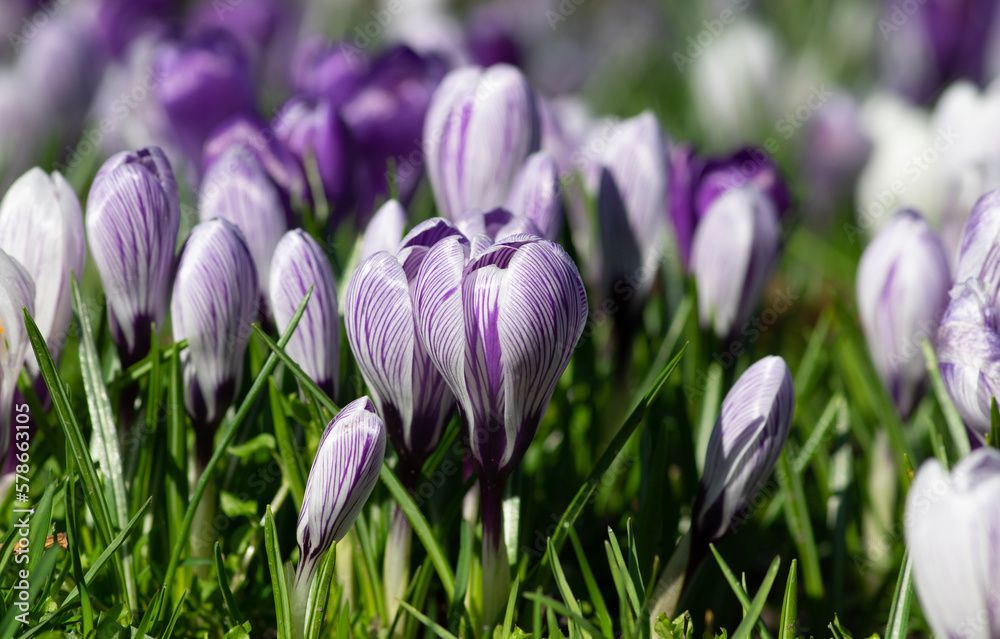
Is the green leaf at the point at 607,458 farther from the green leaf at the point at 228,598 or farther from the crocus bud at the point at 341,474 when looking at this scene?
the green leaf at the point at 228,598

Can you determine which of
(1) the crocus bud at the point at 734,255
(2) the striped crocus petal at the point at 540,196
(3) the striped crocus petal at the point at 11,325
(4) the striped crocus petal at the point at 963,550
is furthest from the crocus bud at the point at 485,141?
(4) the striped crocus petal at the point at 963,550

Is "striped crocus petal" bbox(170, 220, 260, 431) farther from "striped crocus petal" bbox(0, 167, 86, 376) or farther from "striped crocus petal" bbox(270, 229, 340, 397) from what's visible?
"striped crocus petal" bbox(0, 167, 86, 376)

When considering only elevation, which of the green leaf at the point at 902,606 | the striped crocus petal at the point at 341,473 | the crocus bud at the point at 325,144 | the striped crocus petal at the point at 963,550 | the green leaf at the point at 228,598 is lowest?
the green leaf at the point at 902,606

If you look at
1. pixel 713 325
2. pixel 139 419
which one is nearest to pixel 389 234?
pixel 139 419

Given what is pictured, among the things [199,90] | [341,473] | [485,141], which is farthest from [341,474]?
[199,90]

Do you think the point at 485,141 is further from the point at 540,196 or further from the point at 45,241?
the point at 45,241

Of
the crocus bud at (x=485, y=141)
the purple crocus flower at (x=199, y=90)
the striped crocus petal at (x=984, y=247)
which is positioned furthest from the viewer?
the purple crocus flower at (x=199, y=90)
